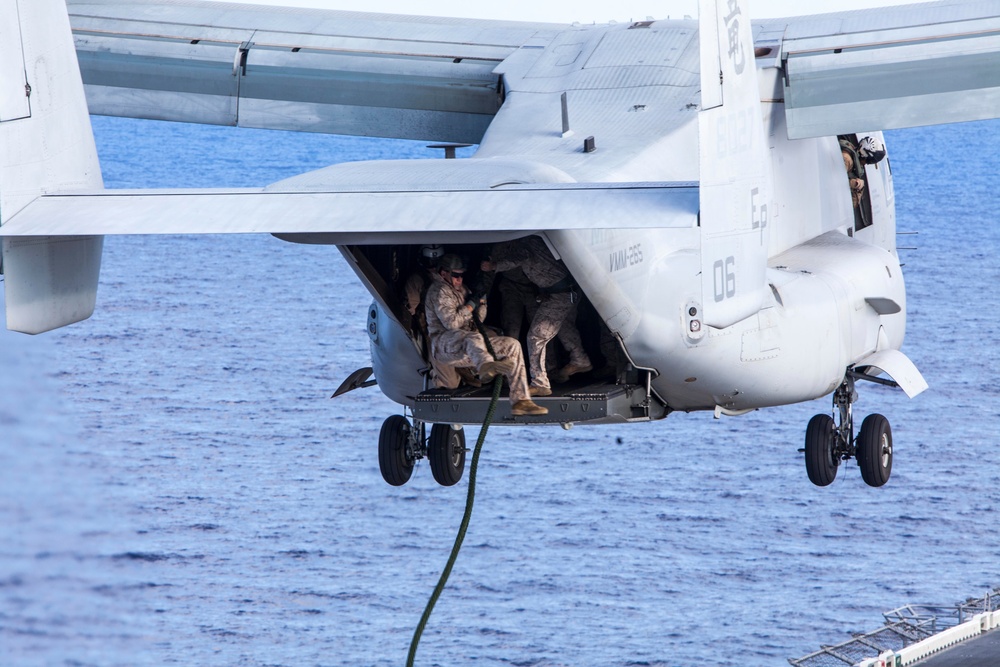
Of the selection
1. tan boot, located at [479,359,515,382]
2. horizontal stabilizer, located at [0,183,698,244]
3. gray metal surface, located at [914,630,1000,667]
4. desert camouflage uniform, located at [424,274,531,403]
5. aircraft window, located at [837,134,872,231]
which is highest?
aircraft window, located at [837,134,872,231]

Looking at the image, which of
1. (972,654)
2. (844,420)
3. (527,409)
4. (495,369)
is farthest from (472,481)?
(972,654)

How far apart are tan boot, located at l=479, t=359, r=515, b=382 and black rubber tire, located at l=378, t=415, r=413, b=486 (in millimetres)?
3710

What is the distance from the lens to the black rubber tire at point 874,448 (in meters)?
19.3

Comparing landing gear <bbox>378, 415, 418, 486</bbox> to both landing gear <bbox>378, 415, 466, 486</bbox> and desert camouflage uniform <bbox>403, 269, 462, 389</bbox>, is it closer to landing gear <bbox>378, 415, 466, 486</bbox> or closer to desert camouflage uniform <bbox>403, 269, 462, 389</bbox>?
landing gear <bbox>378, 415, 466, 486</bbox>

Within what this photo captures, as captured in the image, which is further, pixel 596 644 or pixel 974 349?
pixel 974 349

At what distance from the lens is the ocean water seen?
102312 mm

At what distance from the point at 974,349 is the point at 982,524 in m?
18.0

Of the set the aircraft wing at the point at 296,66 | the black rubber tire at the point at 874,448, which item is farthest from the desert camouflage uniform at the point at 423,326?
the black rubber tire at the point at 874,448

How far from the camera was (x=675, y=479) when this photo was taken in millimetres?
Result: 113812

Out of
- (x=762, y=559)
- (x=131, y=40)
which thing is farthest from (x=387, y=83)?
(x=762, y=559)

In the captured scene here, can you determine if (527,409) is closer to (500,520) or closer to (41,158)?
(41,158)

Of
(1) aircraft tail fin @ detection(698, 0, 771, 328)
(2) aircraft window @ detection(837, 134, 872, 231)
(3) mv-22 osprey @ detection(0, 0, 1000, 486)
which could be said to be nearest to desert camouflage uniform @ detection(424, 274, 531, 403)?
(3) mv-22 osprey @ detection(0, 0, 1000, 486)

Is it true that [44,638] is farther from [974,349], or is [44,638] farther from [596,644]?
[974,349]

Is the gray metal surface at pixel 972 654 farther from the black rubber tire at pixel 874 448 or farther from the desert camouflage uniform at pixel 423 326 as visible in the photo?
the desert camouflage uniform at pixel 423 326
